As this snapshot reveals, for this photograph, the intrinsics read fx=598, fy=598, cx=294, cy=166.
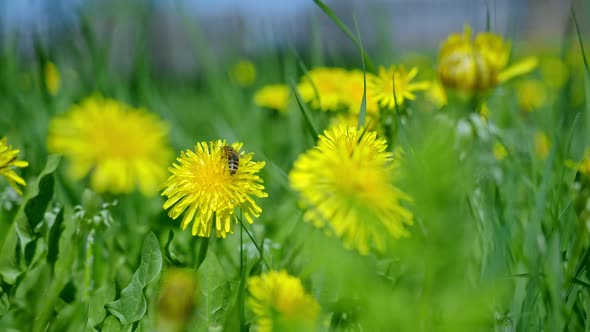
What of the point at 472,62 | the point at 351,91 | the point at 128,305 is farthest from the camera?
the point at 351,91

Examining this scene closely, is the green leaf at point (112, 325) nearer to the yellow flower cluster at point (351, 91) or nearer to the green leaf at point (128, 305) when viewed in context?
the green leaf at point (128, 305)

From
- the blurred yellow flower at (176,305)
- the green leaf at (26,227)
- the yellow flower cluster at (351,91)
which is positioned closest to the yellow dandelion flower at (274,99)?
the yellow flower cluster at (351,91)

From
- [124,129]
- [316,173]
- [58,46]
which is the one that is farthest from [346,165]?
[58,46]

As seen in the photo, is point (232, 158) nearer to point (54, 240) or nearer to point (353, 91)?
point (54, 240)

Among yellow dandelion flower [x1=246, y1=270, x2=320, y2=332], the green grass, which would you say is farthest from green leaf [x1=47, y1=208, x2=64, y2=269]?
yellow dandelion flower [x1=246, y1=270, x2=320, y2=332]

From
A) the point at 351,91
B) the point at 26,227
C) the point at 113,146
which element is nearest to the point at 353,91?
the point at 351,91

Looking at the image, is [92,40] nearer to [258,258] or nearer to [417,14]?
[258,258]
